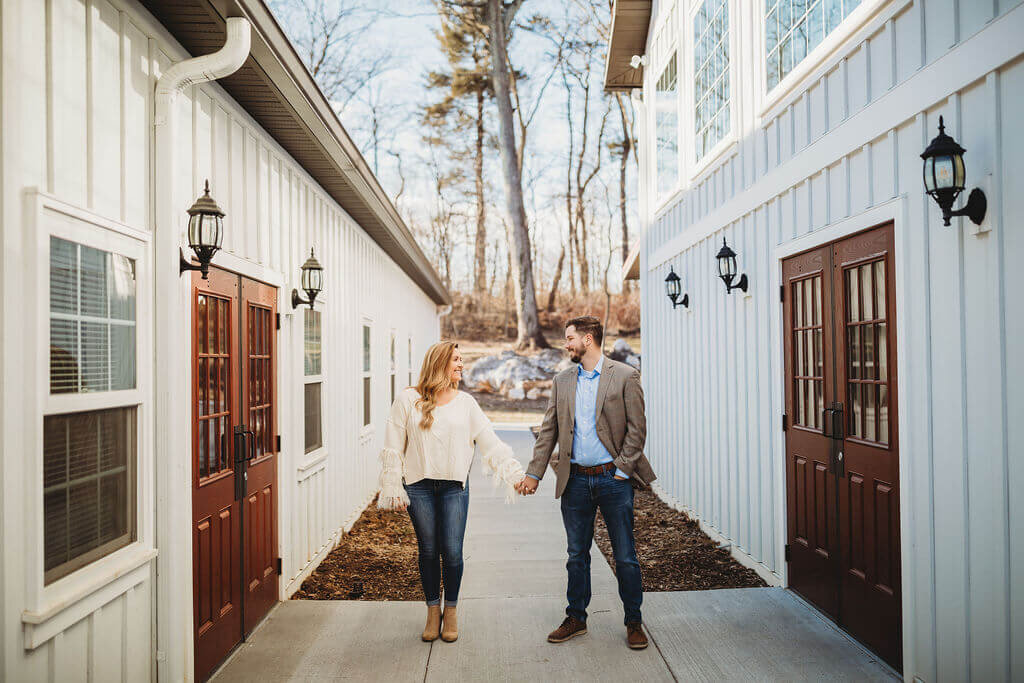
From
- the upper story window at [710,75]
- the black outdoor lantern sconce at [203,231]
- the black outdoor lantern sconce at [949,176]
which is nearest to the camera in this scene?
the black outdoor lantern sconce at [949,176]

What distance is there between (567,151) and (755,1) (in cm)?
2368

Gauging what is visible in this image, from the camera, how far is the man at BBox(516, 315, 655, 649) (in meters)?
4.03

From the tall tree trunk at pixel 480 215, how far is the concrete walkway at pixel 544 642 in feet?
78.5

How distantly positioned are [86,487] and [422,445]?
66.8 inches

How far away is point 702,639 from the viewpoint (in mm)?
4141

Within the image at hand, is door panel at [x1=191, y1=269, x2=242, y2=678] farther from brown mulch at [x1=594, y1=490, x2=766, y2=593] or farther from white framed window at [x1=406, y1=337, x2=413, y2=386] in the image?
white framed window at [x1=406, y1=337, x2=413, y2=386]

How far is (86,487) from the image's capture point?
2.72 metres

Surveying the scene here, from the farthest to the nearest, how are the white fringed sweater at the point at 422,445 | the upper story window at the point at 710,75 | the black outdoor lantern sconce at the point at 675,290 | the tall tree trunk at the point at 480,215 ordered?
the tall tree trunk at the point at 480,215 < the black outdoor lantern sconce at the point at 675,290 < the upper story window at the point at 710,75 < the white fringed sweater at the point at 422,445

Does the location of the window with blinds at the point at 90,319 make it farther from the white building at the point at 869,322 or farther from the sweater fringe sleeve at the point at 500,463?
the white building at the point at 869,322

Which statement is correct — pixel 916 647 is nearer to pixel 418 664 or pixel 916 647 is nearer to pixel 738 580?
pixel 738 580

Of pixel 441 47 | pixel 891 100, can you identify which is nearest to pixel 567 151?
pixel 441 47

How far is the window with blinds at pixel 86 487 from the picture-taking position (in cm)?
250

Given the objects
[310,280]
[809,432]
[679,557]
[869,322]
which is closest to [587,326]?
[869,322]

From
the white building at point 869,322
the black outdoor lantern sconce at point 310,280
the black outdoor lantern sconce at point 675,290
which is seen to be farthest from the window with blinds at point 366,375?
the white building at point 869,322
